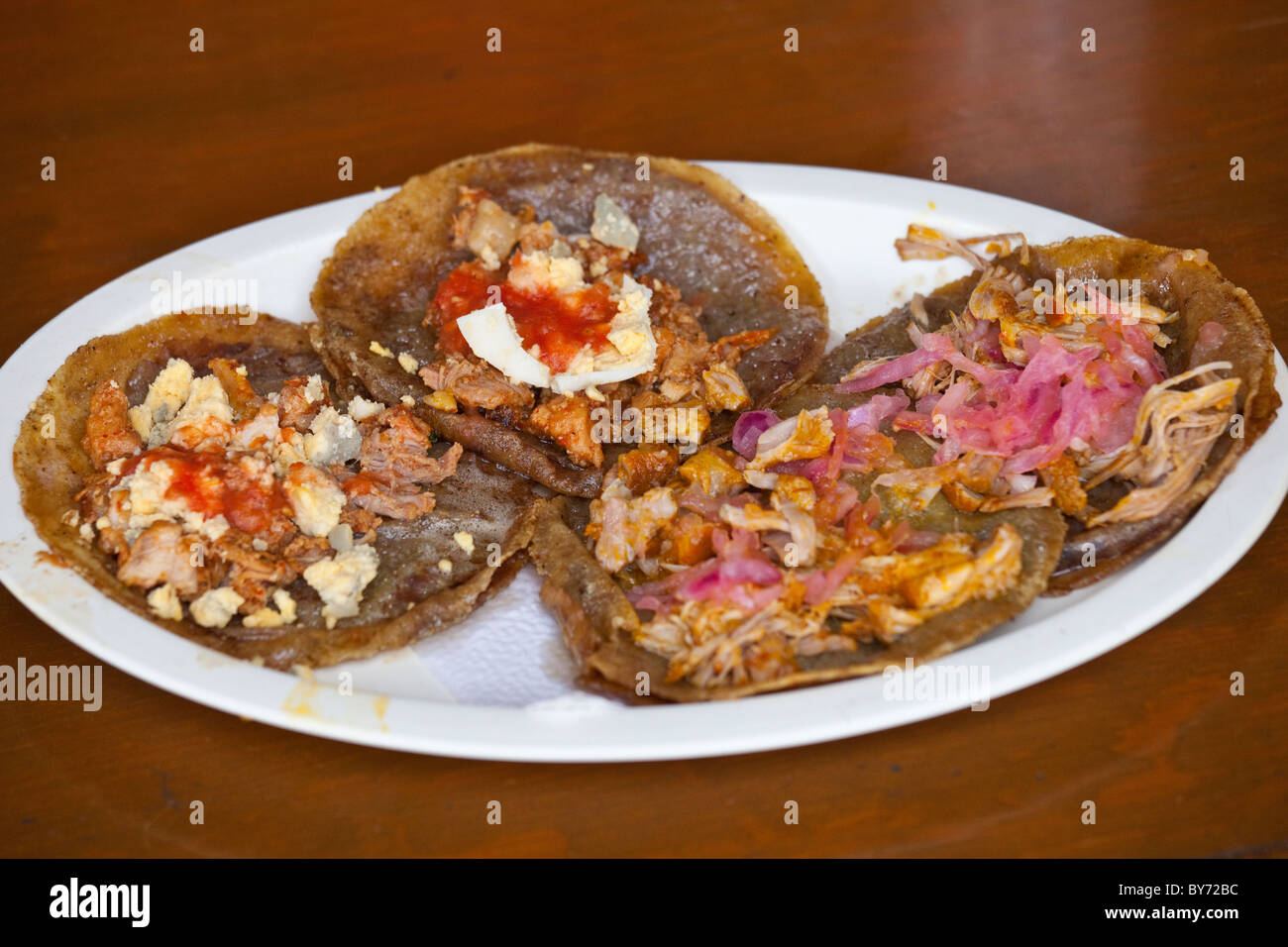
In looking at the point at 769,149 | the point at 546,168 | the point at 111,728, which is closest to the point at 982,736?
the point at 111,728

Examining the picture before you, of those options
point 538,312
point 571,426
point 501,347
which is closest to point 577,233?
point 538,312

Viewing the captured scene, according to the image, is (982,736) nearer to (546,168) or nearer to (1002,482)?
(1002,482)

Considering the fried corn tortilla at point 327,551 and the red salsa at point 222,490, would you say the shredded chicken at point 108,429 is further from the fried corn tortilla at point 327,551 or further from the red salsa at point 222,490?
the red salsa at point 222,490

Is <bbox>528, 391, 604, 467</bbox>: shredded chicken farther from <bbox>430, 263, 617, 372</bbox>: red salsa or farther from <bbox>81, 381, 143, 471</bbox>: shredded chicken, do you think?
<bbox>81, 381, 143, 471</bbox>: shredded chicken

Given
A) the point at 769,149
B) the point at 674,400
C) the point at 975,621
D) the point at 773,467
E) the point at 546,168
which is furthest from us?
the point at 769,149

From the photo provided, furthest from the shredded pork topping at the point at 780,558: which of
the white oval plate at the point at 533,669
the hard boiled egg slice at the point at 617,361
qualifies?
the hard boiled egg slice at the point at 617,361

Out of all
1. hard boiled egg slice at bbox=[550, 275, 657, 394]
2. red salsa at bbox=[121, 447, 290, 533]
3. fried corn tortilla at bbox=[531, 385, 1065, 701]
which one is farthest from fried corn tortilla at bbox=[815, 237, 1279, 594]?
red salsa at bbox=[121, 447, 290, 533]
